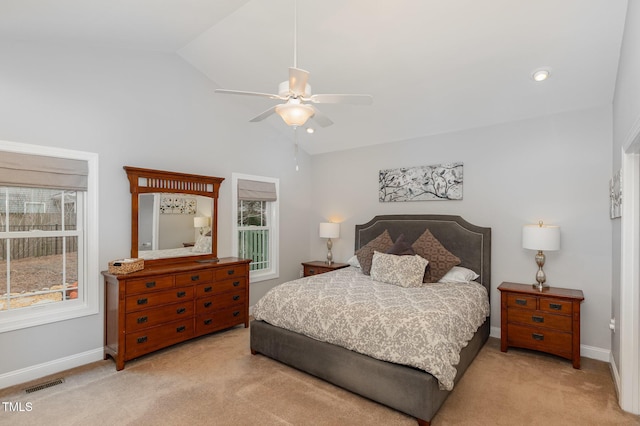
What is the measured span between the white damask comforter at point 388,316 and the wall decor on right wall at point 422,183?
1.31 meters

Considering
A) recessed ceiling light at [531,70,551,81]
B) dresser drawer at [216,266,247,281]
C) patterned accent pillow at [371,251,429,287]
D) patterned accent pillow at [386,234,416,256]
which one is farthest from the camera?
patterned accent pillow at [386,234,416,256]

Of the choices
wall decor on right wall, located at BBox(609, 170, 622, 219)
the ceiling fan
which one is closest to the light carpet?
wall decor on right wall, located at BBox(609, 170, 622, 219)

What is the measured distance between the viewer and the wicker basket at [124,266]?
3.30 meters

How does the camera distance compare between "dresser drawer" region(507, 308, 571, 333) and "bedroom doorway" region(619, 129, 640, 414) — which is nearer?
"bedroom doorway" region(619, 129, 640, 414)

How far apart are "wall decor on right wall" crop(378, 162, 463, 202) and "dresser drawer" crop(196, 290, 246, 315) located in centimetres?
256

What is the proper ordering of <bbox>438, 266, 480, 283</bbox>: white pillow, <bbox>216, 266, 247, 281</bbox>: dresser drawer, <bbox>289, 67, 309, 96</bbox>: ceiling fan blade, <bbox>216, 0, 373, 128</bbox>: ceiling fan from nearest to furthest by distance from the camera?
1. <bbox>289, 67, 309, 96</bbox>: ceiling fan blade
2. <bbox>216, 0, 373, 128</bbox>: ceiling fan
3. <bbox>438, 266, 480, 283</bbox>: white pillow
4. <bbox>216, 266, 247, 281</bbox>: dresser drawer

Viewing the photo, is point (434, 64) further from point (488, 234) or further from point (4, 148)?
point (4, 148)

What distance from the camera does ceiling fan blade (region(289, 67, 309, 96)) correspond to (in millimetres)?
2116

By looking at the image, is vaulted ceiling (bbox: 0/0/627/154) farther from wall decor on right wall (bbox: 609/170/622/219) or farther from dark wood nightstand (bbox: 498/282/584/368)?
dark wood nightstand (bbox: 498/282/584/368)

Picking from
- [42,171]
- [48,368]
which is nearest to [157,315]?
[48,368]

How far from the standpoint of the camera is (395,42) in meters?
3.17

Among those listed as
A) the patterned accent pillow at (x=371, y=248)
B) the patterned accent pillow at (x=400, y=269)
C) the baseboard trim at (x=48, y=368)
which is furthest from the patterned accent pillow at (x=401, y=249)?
the baseboard trim at (x=48, y=368)

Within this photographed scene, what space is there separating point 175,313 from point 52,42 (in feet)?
9.63

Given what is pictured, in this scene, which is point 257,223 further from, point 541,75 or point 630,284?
point 630,284
